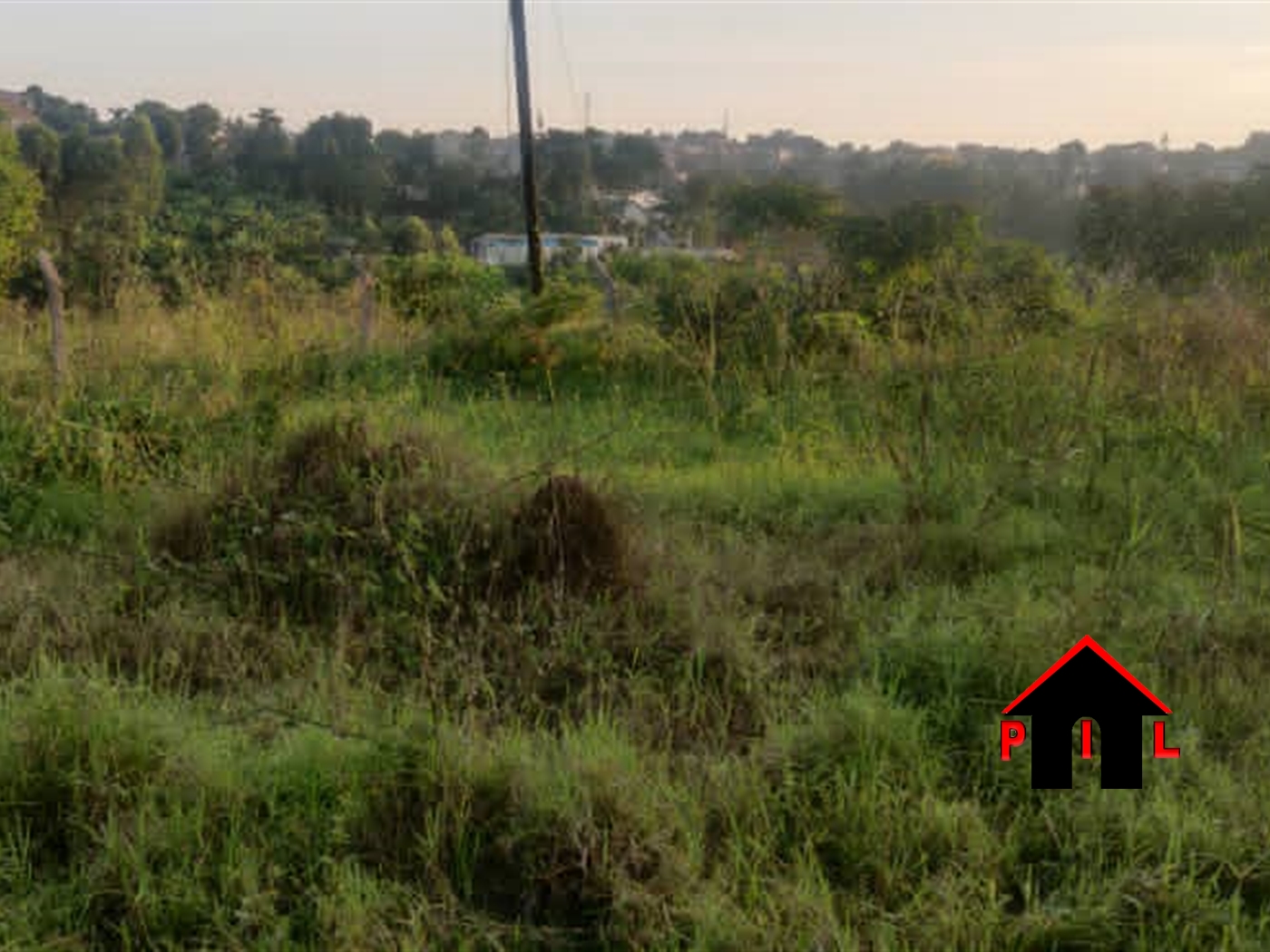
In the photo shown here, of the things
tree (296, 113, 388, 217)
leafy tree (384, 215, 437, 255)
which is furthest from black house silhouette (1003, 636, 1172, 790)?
tree (296, 113, 388, 217)

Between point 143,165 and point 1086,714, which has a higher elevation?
point 143,165

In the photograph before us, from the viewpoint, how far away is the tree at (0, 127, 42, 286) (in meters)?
14.2

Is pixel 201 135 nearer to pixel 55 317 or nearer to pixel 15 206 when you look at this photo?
pixel 15 206

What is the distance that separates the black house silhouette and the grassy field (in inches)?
2.4

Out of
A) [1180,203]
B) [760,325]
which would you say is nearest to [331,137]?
[1180,203]

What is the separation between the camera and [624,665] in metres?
3.64

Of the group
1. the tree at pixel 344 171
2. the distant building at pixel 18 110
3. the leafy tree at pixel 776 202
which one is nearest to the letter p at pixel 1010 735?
the leafy tree at pixel 776 202

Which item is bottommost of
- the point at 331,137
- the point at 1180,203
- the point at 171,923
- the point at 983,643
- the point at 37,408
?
the point at 171,923

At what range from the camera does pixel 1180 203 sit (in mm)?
26969

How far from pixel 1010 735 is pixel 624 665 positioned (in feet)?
4.02

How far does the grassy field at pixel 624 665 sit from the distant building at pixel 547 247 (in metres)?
5.59

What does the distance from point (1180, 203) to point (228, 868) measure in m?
29.3

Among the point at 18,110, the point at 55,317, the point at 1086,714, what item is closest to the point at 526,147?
the point at 55,317

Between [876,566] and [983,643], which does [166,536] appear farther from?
[983,643]
